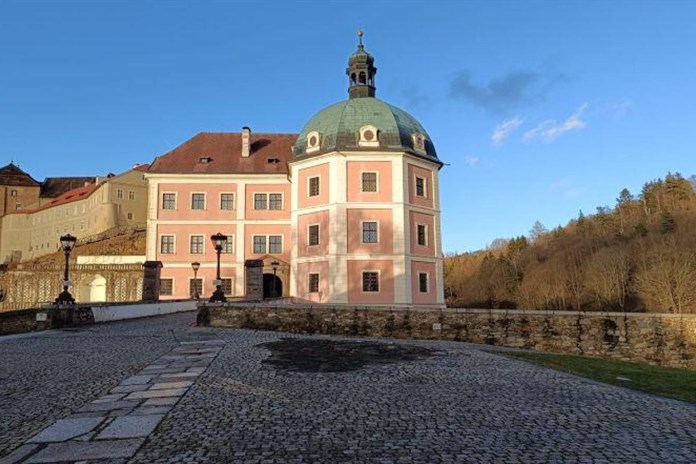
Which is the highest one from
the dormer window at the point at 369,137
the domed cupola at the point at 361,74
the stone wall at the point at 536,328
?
the domed cupola at the point at 361,74

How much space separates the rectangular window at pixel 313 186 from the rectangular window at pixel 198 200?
30.4 ft

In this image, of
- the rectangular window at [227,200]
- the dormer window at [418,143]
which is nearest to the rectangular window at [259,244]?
the rectangular window at [227,200]

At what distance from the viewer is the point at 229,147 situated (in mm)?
40469

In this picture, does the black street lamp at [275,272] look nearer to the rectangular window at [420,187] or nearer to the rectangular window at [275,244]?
the rectangular window at [275,244]

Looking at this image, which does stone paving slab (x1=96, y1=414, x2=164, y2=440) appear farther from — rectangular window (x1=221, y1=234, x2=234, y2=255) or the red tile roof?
the red tile roof

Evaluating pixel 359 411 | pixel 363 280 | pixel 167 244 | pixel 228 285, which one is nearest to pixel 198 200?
pixel 167 244

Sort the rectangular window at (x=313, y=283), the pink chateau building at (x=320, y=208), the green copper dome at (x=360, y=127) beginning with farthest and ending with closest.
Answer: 1. the green copper dome at (x=360, y=127)
2. the rectangular window at (x=313, y=283)
3. the pink chateau building at (x=320, y=208)

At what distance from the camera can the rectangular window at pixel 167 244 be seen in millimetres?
37281

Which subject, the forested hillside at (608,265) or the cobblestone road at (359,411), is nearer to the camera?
the cobblestone road at (359,411)

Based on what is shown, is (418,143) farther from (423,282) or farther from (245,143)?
(245,143)

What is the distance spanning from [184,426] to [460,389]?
424 centimetres

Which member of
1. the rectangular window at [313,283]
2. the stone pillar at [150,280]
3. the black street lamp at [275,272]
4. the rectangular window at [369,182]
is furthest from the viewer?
the black street lamp at [275,272]

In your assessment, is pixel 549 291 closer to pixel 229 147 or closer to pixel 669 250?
pixel 669 250

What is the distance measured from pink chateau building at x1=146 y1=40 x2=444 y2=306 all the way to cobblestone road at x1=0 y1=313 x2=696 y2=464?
19962 millimetres
